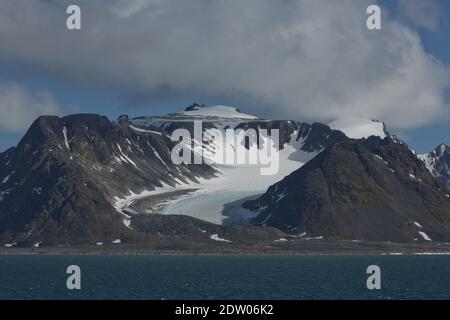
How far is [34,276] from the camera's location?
575ft

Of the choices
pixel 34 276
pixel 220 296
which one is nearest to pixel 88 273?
pixel 34 276
